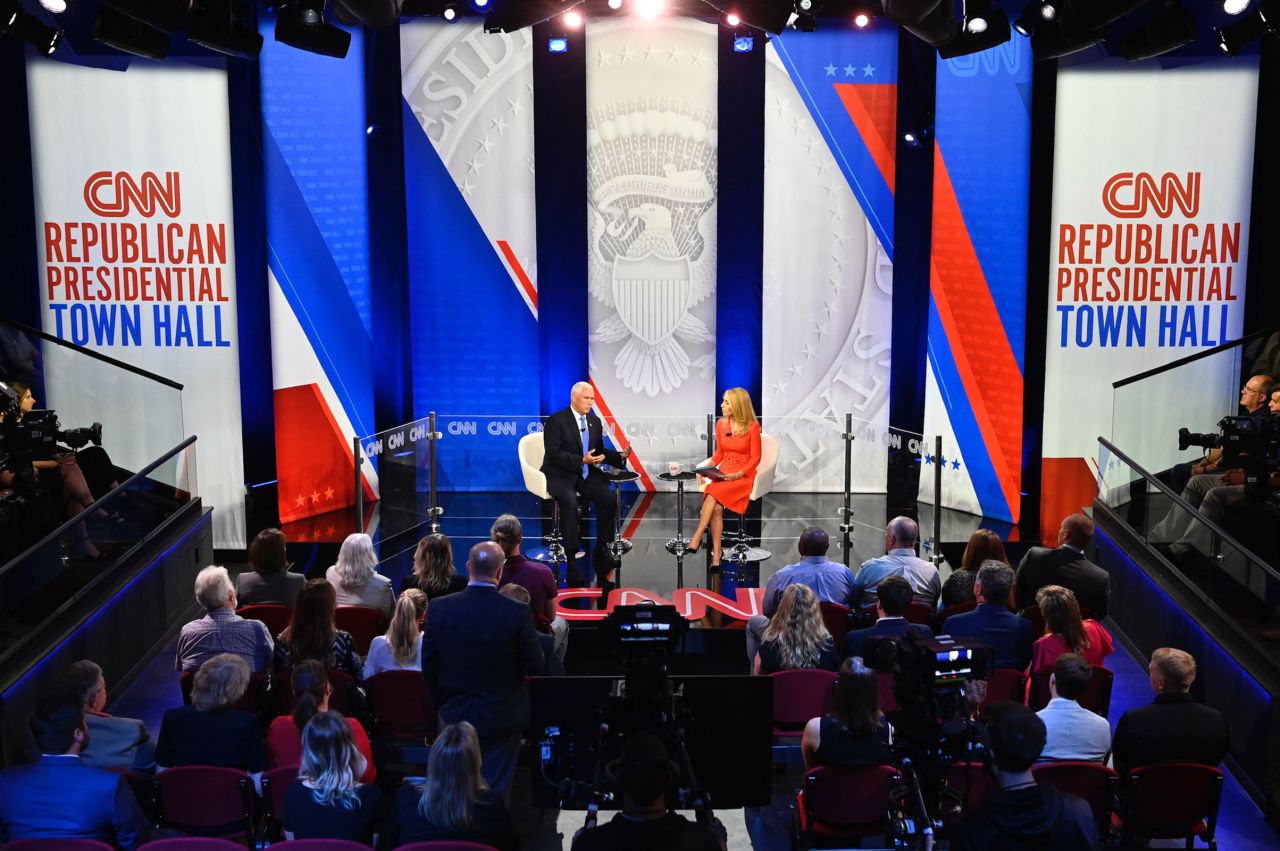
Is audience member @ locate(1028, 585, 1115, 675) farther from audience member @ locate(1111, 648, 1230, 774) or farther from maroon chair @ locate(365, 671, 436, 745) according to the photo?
maroon chair @ locate(365, 671, 436, 745)

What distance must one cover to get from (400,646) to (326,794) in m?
1.43

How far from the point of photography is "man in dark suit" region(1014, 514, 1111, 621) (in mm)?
6328

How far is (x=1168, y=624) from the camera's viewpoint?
6.88 m

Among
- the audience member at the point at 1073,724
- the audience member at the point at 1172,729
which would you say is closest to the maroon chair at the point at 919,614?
the audience member at the point at 1073,724

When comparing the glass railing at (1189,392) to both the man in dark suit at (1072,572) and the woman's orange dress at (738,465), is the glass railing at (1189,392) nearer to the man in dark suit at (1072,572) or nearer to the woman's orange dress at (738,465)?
the man in dark suit at (1072,572)

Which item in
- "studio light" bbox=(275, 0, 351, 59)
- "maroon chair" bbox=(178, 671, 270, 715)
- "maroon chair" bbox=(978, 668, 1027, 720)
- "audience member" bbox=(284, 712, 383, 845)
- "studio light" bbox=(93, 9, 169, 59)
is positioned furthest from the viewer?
"studio light" bbox=(275, 0, 351, 59)

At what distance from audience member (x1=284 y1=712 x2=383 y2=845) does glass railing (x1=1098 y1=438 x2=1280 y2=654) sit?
4.09 m

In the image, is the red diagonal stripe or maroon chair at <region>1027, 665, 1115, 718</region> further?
the red diagonal stripe

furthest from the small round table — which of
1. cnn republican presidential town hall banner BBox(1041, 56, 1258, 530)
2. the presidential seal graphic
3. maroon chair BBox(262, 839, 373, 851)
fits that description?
maroon chair BBox(262, 839, 373, 851)

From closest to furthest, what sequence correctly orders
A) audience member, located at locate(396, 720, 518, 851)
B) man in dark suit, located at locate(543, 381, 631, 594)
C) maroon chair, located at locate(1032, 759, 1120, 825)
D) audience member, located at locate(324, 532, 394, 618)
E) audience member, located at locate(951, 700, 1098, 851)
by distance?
1. audience member, located at locate(951, 700, 1098, 851)
2. audience member, located at locate(396, 720, 518, 851)
3. maroon chair, located at locate(1032, 759, 1120, 825)
4. audience member, located at locate(324, 532, 394, 618)
5. man in dark suit, located at locate(543, 381, 631, 594)

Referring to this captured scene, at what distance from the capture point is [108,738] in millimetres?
4453

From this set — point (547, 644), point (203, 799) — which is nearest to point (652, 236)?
point (547, 644)

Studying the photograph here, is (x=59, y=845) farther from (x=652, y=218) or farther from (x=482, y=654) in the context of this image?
(x=652, y=218)

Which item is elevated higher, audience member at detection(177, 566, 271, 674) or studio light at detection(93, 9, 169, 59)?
studio light at detection(93, 9, 169, 59)
